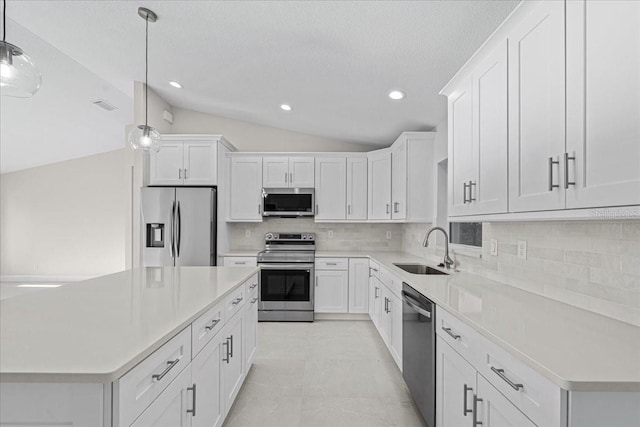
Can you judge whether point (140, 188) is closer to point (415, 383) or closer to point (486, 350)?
point (415, 383)

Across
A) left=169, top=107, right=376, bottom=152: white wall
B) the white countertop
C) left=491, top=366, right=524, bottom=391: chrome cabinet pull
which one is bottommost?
left=491, top=366, right=524, bottom=391: chrome cabinet pull

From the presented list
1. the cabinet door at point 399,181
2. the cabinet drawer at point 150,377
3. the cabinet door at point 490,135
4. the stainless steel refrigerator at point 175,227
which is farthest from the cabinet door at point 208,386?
the cabinet door at point 399,181

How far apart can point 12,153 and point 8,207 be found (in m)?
1.64

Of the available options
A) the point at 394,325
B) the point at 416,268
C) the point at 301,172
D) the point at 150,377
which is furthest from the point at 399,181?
the point at 150,377

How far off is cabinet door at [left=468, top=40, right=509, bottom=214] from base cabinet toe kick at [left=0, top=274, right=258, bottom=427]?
1.54 m

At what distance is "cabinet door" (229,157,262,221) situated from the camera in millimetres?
4777

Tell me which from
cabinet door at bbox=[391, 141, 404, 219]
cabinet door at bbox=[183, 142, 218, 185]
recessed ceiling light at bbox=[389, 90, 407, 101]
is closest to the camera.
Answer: recessed ceiling light at bbox=[389, 90, 407, 101]

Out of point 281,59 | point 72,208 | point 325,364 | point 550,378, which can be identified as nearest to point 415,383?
point 325,364

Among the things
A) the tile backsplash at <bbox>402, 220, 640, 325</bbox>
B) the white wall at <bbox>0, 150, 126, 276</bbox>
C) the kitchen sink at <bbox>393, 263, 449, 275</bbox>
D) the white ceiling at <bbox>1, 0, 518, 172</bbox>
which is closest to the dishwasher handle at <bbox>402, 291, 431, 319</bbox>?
the tile backsplash at <bbox>402, 220, 640, 325</bbox>

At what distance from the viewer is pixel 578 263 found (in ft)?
5.35

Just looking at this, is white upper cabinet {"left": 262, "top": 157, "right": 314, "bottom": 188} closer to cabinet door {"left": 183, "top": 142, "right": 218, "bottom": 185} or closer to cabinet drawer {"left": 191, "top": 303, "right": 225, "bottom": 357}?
cabinet door {"left": 183, "top": 142, "right": 218, "bottom": 185}

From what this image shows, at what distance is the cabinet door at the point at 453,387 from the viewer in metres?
1.46

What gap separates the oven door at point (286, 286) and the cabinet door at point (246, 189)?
0.80 meters

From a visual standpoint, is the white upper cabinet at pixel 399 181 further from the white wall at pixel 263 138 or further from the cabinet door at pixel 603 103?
the cabinet door at pixel 603 103
